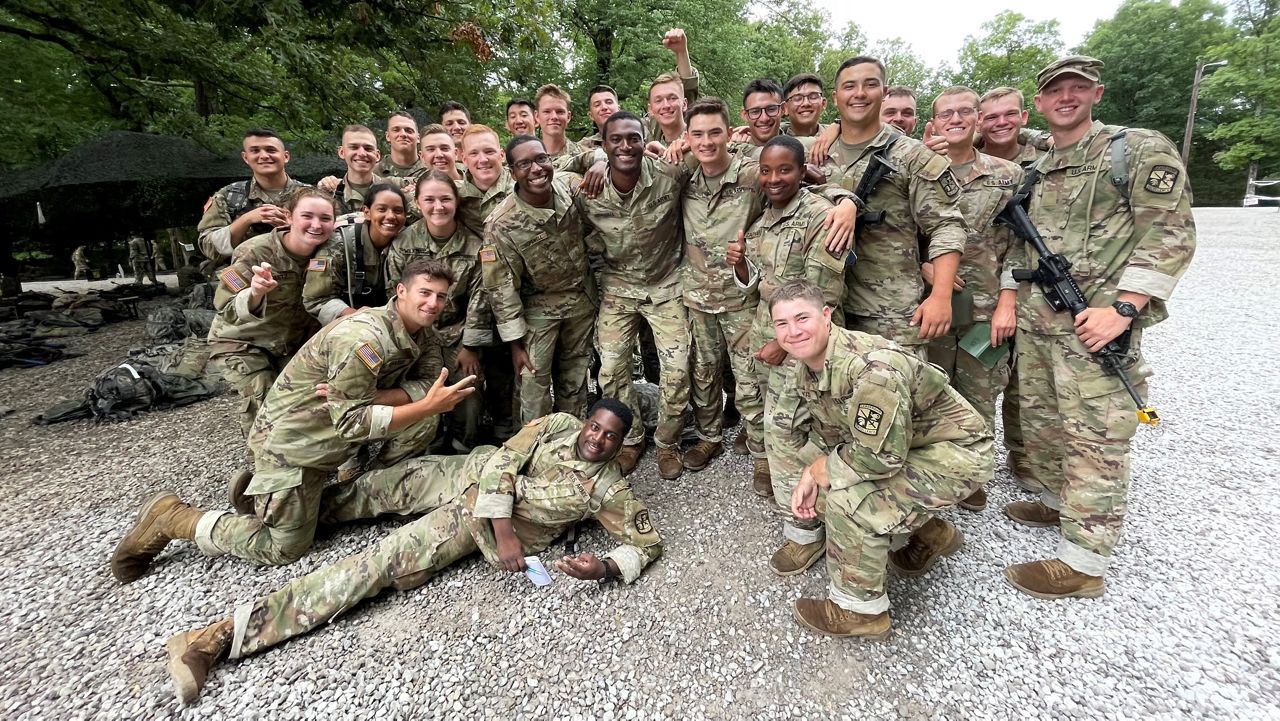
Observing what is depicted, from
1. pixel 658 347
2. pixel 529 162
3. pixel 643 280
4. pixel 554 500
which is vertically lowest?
pixel 554 500

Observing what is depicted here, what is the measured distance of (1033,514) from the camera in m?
3.51

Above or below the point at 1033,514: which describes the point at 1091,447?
above

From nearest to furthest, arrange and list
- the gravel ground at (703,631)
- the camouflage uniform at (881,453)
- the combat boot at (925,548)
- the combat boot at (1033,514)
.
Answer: the gravel ground at (703,631)
the camouflage uniform at (881,453)
the combat boot at (925,548)
the combat boot at (1033,514)

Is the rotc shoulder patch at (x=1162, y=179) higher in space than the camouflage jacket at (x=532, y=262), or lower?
higher

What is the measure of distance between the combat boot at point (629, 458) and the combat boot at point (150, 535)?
9.11 ft

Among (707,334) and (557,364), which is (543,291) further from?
(707,334)

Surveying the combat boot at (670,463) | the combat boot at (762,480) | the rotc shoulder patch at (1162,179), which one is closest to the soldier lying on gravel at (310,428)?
the combat boot at (670,463)

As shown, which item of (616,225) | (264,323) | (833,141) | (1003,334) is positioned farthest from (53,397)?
(1003,334)

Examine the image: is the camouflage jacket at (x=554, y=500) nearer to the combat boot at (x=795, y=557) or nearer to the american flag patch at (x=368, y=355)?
the combat boot at (x=795, y=557)

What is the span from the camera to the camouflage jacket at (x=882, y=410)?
97.9 inches

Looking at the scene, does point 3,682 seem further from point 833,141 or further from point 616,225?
point 833,141

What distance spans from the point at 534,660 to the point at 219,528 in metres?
2.22

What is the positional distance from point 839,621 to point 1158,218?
2.46 metres

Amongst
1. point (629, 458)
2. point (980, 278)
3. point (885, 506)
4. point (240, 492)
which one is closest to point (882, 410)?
point (885, 506)
